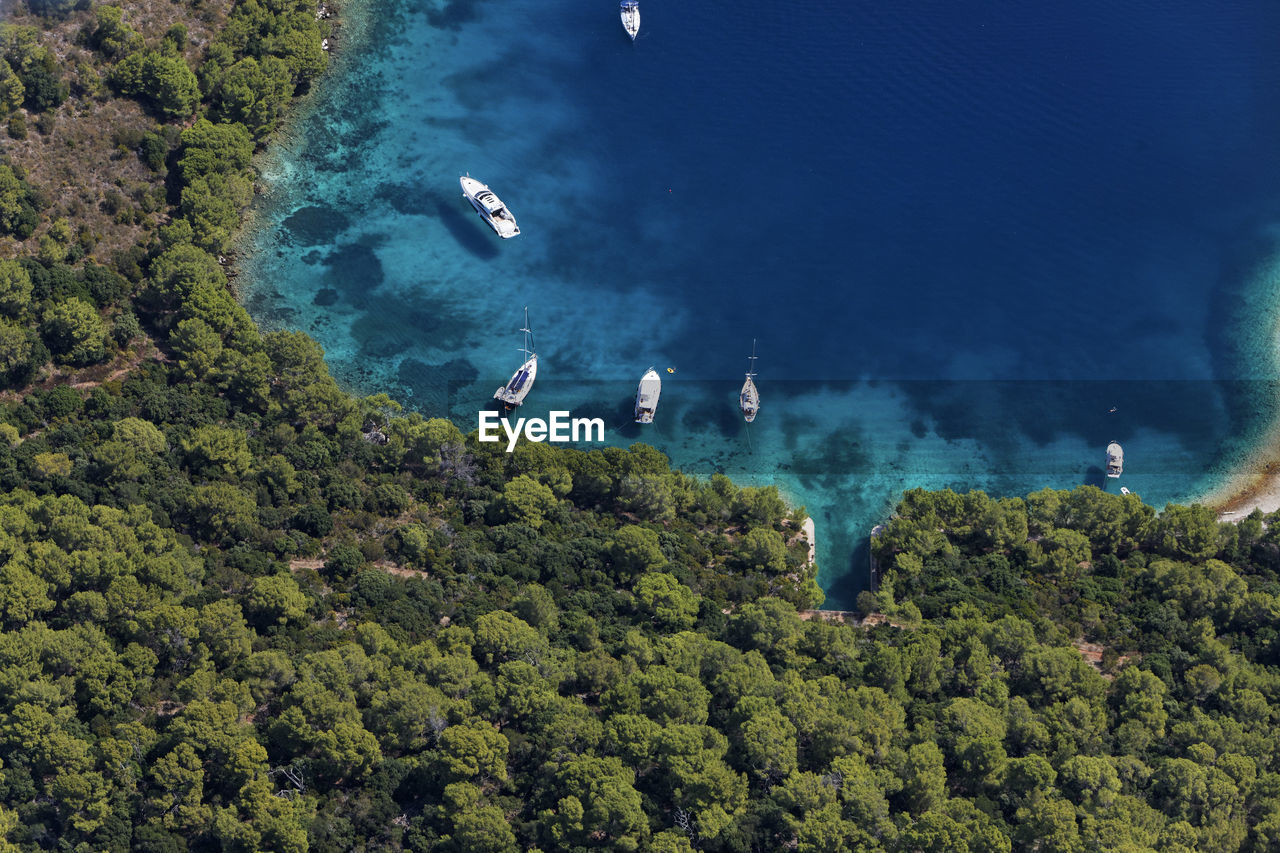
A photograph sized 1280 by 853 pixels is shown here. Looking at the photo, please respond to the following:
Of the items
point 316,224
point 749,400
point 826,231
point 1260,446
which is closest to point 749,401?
point 749,400

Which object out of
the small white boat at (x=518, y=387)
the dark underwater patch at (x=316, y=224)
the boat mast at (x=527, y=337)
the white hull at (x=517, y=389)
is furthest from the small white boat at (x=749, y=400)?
the dark underwater patch at (x=316, y=224)

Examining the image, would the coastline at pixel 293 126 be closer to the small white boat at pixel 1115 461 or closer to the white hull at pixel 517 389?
the white hull at pixel 517 389

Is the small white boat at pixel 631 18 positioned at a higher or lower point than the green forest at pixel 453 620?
higher

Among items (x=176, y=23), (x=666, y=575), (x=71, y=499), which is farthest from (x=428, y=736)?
(x=176, y=23)

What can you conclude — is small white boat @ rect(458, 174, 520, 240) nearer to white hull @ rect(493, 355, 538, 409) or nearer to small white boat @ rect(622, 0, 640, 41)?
white hull @ rect(493, 355, 538, 409)

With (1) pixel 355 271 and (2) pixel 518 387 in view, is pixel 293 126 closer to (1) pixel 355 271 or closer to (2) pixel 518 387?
(1) pixel 355 271

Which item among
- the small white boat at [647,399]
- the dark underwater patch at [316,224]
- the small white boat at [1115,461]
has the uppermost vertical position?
the dark underwater patch at [316,224]

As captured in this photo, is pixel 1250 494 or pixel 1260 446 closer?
pixel 1250 494
